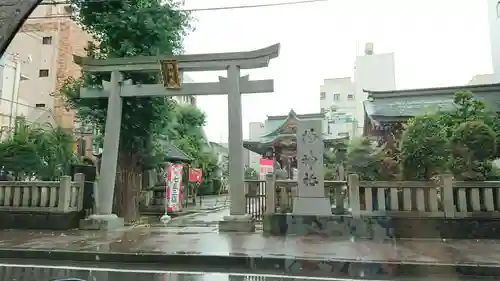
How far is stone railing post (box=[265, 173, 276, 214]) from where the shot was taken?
1041 cm

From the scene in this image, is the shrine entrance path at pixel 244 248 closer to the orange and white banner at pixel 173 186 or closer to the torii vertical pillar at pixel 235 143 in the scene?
the torii vertical pillar at pixel 235 143

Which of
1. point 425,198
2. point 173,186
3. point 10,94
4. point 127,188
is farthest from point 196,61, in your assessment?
point 10,94

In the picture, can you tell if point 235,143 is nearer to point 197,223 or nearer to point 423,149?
point 197,223

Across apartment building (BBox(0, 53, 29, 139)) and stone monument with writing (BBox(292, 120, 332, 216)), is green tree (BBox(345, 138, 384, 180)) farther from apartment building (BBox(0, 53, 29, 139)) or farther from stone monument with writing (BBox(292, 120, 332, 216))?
apartment building (BBox(0, 53, 29, 139))

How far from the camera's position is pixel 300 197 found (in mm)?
10031

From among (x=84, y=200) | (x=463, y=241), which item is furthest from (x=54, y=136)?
(x=463, y=241)

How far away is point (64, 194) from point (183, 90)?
Answer: 476 cm

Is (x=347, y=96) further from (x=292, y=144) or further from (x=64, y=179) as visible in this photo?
(x=64, y=179)

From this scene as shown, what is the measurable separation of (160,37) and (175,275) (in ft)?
30.5

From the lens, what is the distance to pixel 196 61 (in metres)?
→ 11.5

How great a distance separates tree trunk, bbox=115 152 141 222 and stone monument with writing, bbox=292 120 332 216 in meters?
6.69

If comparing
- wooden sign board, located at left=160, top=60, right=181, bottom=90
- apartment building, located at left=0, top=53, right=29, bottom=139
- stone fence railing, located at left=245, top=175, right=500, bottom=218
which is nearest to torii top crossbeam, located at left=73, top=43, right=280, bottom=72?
wooden sign board, located at left=160, top=60, right=181, bottom=90

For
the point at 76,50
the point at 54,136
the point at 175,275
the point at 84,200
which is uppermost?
the point at 76,50

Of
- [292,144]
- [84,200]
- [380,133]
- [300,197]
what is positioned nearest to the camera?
[300,197]
